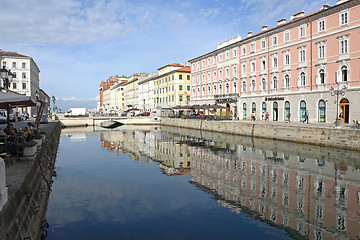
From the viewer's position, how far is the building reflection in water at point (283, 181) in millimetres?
10438

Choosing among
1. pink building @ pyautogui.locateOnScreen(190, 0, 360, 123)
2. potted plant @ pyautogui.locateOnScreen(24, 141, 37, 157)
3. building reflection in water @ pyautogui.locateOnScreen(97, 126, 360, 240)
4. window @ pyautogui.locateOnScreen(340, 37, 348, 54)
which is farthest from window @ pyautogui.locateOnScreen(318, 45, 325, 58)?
potted plant @ pyautogui.locateOnScreen(24, 141, 37, 157)

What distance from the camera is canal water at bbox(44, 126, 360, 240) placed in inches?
384

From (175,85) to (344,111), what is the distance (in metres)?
47.2

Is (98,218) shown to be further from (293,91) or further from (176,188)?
(293,91)

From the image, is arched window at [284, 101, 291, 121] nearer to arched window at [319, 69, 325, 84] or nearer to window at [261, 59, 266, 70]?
arched window at [319, 69, 325, 84]

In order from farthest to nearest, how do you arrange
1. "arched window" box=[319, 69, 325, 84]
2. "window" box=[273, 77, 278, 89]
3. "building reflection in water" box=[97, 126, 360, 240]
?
"window" box=[273, 77, 278, 89]
"arched window" box=[319, 69, 325, 84]
"building reflection in water" box=[97, 126, 360, 240]

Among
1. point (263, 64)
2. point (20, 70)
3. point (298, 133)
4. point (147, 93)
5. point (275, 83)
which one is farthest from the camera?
point (147, 93)

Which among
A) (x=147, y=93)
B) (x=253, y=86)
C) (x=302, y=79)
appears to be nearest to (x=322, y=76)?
(x=302, y=79)

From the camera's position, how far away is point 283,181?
1580cm

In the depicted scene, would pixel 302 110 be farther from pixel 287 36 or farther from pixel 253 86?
pixel 287 36

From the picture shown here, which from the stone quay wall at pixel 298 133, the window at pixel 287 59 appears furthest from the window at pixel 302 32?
the stone quay wall at pixel 298 133

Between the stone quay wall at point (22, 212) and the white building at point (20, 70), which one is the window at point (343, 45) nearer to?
the stone quay wall at point (22, 212)

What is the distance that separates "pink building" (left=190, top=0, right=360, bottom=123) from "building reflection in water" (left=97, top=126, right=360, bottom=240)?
25.8ft

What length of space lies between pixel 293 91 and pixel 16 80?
75.9 m
